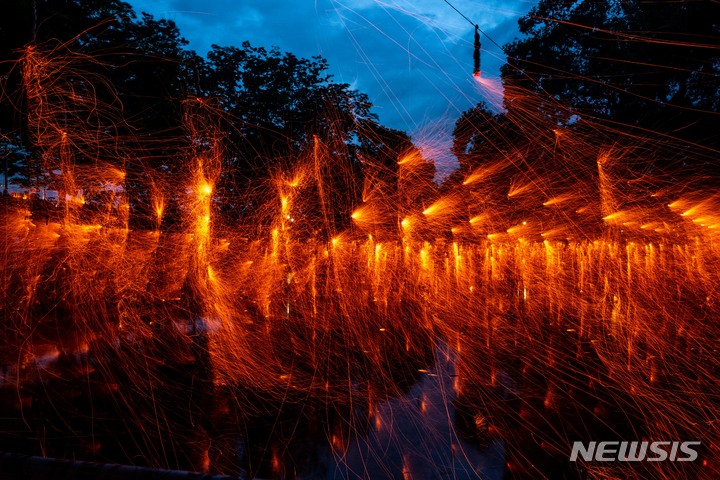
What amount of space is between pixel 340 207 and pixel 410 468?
40.6 feet

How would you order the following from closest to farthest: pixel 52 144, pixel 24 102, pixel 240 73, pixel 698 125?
pixel 52 144 < pixel 24 102 < pixel 698 125 < pixel 240 73

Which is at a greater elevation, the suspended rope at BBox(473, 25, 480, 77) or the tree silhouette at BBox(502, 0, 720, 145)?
the tree silhouette at BBox(502, 0, 720, 145)

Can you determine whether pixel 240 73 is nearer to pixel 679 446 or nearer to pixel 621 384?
pixel 621 384

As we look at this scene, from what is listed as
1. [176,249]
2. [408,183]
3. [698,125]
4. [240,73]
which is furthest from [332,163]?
[698,125]

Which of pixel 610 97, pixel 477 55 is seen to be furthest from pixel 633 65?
pixel 477 55

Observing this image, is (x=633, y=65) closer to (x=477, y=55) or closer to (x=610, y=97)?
(x=610, y=97)

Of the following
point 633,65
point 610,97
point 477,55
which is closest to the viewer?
point 477,55

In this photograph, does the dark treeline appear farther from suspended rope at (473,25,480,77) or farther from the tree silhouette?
suspended rope at (473,25,480,77)

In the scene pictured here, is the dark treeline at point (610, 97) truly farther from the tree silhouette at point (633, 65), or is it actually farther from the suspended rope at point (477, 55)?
the suspended rope at point (477, 55)

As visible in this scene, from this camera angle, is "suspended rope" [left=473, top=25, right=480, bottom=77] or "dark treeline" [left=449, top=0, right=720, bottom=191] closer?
"suspended rope" [left=473, top=25, right=480, bottom=77]

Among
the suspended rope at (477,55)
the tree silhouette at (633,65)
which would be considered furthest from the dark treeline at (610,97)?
the suspended rope at (477,55)

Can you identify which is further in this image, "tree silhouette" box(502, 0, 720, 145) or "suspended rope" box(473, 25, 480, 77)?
"tree silhouette" box(502, 0, 720, 145)

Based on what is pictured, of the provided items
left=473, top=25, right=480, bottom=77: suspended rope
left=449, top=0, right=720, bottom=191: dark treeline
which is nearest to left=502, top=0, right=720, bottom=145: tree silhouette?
left=449, top=0, right=720, bottom=191: dark treeline

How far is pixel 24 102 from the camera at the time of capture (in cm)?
1022
